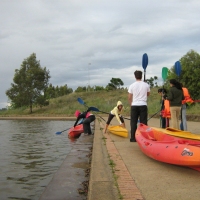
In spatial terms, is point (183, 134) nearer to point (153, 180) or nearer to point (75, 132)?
point (153, 180)

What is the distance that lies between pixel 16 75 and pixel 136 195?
131ft

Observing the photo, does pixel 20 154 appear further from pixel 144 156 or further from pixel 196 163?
pixel 196 163

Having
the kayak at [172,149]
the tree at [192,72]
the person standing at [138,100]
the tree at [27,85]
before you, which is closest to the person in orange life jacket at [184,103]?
the person standing at [138,100]

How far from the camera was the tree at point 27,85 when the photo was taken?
40.8m

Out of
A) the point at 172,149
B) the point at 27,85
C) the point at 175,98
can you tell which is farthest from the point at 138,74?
the point at 27,85

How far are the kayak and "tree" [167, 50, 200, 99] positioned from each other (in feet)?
80.5

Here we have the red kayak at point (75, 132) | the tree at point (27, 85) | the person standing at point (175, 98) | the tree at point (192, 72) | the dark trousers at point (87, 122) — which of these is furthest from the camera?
the tree at point (27, 85)

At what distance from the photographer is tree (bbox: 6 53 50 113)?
4075 centimetres

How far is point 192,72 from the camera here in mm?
29516

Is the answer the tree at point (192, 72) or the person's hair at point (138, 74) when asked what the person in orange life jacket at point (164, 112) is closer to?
the person's hair at point (138, 74)

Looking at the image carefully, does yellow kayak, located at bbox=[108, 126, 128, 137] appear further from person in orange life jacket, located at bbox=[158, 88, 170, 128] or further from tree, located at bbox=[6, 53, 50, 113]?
tree, located at bbox=[6, 53, 50, 113]

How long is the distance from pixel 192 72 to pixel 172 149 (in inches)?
1055

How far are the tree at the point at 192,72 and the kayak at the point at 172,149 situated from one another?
2454 centimetres

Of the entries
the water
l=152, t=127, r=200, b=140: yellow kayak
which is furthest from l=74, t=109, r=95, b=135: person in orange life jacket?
l=152, t=127, r=200, b=140: yellow kayak
